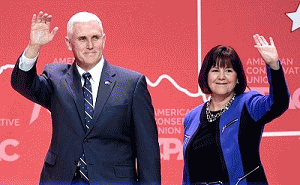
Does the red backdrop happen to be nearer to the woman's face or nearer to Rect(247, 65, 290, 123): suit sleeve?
the woman's face

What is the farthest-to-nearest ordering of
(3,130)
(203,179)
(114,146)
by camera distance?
(3,130) → (203,179) → (114,146)

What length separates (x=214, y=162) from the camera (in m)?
2.69

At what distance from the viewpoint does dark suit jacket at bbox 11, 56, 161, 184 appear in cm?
249

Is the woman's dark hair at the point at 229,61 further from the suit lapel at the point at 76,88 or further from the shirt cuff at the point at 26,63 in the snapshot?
the shirt cuff at the point at 26,63

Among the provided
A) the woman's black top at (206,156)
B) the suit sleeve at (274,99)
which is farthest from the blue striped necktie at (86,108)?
the suit sleeve at (274,99)

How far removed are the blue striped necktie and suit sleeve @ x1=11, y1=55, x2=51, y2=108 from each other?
200 millimetres

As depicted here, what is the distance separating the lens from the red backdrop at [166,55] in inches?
156

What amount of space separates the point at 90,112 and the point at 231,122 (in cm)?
76

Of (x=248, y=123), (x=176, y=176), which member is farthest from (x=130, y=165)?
(x=176, y=176)

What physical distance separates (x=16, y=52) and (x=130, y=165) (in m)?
1.85

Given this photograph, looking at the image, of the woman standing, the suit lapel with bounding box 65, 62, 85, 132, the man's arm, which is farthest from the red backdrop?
the man's arm

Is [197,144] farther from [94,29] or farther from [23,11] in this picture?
[23,11]

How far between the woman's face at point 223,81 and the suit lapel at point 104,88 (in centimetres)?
60

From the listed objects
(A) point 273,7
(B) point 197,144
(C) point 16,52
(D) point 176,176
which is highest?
(A) point 273,7
